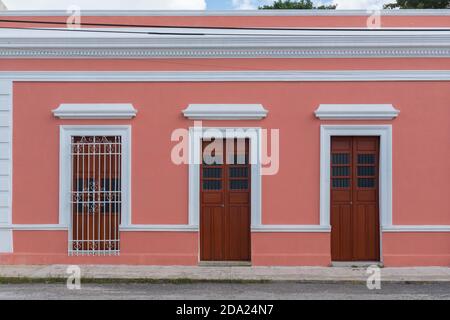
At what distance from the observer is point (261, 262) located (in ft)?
31.6

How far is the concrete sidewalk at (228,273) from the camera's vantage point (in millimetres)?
8758

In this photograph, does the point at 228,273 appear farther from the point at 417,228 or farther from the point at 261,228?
the point at 417,228

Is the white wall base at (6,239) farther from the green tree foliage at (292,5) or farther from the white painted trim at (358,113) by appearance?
the green tree foliage at (292,5)

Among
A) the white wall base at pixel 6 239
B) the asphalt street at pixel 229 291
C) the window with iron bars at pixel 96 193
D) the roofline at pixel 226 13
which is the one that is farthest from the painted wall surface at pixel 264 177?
the roofline at pixel 226 13

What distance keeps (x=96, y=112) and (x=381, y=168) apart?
4998mm

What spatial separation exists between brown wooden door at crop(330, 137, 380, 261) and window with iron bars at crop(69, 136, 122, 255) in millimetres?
3767

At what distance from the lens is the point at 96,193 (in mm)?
9844

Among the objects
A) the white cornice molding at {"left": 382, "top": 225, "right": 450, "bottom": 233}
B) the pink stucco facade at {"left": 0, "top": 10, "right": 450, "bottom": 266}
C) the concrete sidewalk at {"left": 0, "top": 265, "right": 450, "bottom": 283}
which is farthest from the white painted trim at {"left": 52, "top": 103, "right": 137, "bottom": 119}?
the white cornice molding at {"left": 382, "top": 225, "right": 450, "bottom": 233}

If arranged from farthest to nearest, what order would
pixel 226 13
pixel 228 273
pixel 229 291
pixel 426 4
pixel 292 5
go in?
pixel 292 5, pixel 426 4, pixel 226 13, pixel 228 273, pixel 229 291

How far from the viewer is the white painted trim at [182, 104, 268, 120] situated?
31.7 ft

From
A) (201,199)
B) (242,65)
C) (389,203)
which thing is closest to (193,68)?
(242,65)

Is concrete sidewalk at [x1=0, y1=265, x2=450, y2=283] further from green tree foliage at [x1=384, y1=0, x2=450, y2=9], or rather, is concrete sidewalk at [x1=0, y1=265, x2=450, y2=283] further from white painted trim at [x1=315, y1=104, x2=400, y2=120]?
green tree foliage at [x1=384, y1=0, x2=450, y2=9]

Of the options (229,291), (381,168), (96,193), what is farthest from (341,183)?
(96,193)

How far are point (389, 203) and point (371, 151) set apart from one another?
37.2 inches
